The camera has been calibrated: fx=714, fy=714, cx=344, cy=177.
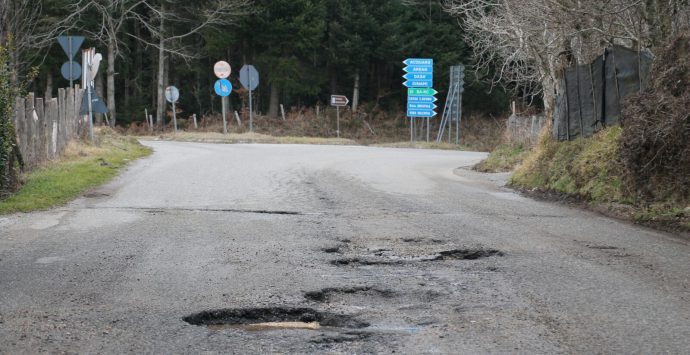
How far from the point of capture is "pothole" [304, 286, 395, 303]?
537 centimetres

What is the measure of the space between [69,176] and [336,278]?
8.98 m

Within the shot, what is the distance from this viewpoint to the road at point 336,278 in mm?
4449

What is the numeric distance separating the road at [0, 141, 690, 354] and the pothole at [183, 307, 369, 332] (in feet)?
0.05

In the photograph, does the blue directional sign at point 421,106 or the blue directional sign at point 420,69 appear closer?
the blue directional sign at point 420,69

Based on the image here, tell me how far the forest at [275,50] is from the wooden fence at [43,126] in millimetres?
24308

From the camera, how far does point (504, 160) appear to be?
19672 millimetres

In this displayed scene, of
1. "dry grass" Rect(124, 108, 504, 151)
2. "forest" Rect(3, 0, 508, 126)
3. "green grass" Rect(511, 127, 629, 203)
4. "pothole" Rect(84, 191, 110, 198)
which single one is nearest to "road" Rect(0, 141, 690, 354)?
"pothole" Rect(84, 191, 110, 198)

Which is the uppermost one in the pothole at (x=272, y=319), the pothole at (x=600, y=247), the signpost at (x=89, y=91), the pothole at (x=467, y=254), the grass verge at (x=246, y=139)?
the signpost at (x=89, y=91)

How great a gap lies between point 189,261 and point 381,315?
94.9 inches

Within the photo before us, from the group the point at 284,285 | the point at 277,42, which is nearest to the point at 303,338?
the point at 284,285

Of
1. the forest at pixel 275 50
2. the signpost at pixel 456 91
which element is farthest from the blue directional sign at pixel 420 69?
the forest at pixel 275 50

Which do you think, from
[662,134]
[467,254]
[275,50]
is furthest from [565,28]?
[275,50]

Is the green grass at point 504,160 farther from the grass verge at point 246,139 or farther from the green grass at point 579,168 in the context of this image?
the grass verge at point 246,139

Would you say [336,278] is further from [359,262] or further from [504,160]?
[504,160]
